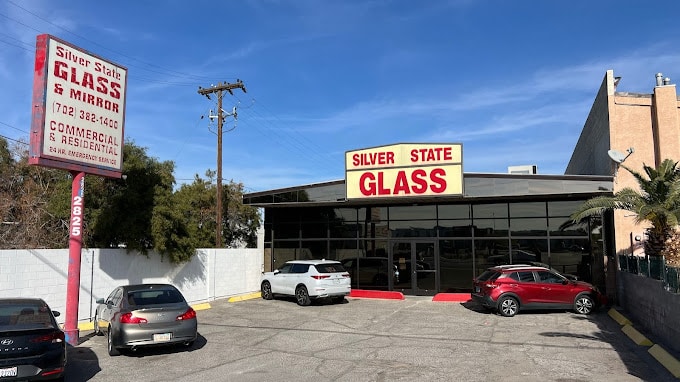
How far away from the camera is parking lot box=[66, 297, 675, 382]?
29.6 feet

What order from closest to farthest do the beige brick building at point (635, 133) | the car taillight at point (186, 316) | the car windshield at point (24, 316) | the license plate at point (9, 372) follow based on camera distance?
1. the license plate at point (9, 372)
2. the car windshield at point (24, 316)
3. the car taillight at point (186, 316)
4. the beige brick building at point (635, 133)

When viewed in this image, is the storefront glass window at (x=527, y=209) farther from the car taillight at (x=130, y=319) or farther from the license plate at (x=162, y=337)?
the car taillight at (x=130, y=319)

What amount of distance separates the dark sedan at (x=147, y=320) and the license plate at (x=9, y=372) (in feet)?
8.97

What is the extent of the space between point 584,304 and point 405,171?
8283mm

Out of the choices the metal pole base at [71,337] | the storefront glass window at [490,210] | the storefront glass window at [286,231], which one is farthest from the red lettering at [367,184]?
the metal pole base at [71,337]

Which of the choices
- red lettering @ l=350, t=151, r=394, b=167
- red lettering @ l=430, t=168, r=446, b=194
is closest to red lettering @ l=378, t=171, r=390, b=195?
red lettering @ l=350, t=151, r=394, b=167

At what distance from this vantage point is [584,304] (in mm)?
16641

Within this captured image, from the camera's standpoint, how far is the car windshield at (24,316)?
798 cm

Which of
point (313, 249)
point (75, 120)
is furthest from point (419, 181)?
point (75, 120)

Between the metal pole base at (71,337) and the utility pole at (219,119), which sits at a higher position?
the utility pole at (219,119)

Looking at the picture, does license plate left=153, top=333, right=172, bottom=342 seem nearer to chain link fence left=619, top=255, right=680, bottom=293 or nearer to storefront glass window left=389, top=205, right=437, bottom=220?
chain link fence left=619, top=255, right=680, bottom=293

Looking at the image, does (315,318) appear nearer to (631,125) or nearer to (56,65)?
(56,65)

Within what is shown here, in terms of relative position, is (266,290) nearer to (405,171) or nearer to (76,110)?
(405,171)

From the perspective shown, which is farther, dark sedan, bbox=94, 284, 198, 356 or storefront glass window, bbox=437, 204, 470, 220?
storefront glass window, bbox=437, 204, 470, 220
